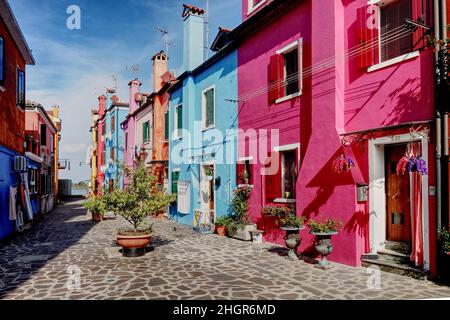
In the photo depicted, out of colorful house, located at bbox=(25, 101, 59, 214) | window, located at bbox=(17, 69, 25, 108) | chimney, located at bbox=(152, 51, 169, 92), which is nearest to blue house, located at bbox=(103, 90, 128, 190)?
colorful house, located at bbox=(25, 101, 59, 214)

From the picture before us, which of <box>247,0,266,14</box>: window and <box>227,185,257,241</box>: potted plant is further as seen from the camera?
<box>247,0,266,14</box>: window

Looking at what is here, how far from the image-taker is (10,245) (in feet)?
36.0

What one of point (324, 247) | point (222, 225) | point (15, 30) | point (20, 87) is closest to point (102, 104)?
point (20, 87)

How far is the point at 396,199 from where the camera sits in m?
7.64

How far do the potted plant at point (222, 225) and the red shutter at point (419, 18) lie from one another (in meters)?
8.22

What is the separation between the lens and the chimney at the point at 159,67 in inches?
824

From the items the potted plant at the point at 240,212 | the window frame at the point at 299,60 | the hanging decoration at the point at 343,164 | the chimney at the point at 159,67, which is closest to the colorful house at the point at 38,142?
the chimney at the point at 159,67

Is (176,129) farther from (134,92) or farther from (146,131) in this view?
(134,92)

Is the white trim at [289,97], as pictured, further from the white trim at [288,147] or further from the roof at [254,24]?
the roof at [254,24]

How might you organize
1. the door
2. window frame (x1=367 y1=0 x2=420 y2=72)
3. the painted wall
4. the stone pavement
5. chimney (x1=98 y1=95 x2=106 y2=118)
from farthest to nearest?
chimney (x1=98 y1=95 x2=106 y2=118), the painted wall, the door, window frame (x1=367 y1=0 x2=420 y2=72), the stone pavement

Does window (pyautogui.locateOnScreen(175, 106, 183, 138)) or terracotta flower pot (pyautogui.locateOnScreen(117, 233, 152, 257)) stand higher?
window (pyautogui.locateOnScreen(175, 106, 183, 138))

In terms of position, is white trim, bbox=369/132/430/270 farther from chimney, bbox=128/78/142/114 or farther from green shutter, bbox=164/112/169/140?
chimney, bbox=128/78/142/114

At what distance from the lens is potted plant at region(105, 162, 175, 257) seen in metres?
9.05

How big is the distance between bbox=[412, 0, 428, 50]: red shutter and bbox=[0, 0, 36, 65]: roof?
Result: 1142 centimetres
